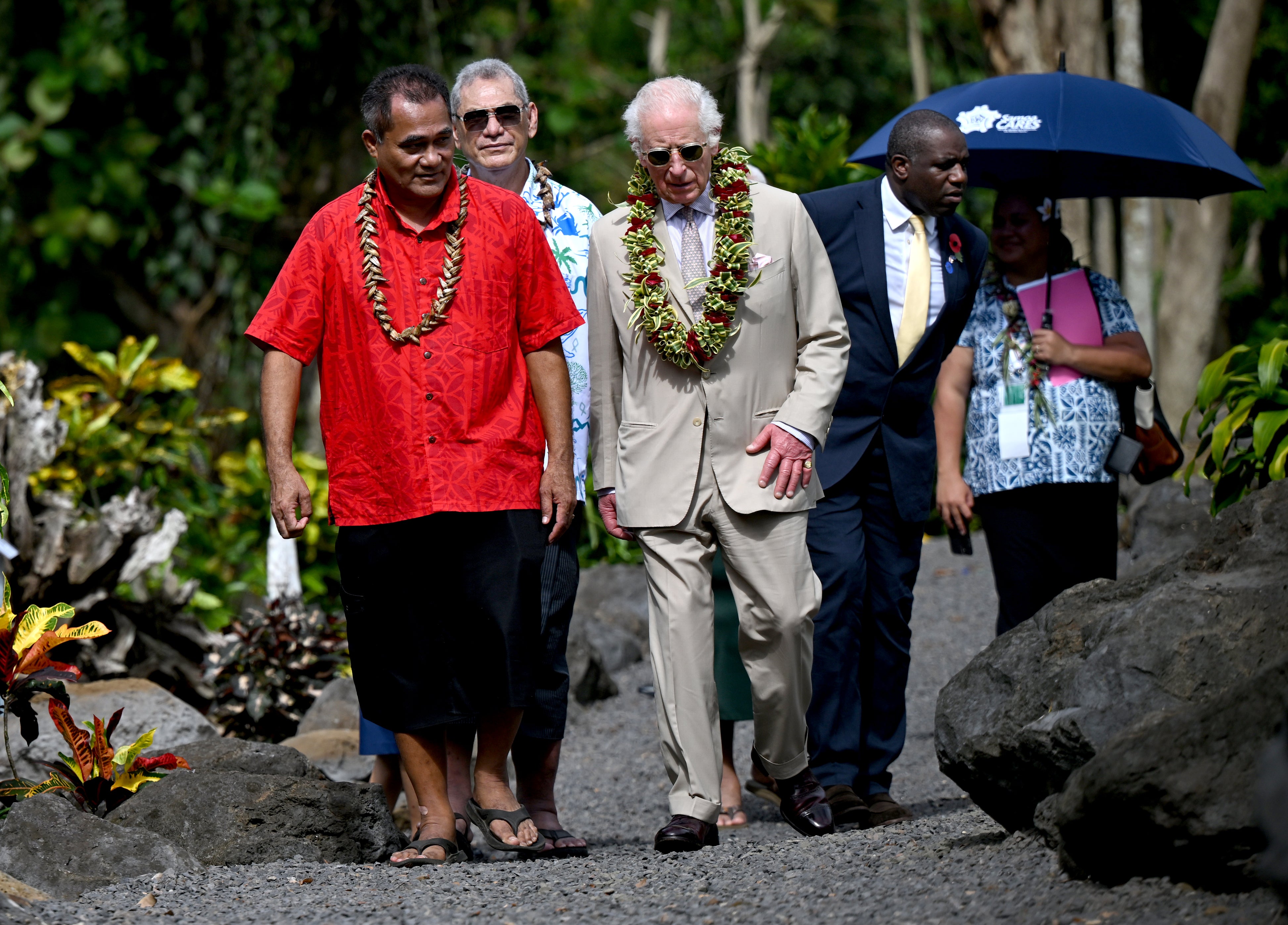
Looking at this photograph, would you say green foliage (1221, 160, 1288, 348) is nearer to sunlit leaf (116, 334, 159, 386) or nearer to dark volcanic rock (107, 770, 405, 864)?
sunlit leaf (116, 334, 159, 386)

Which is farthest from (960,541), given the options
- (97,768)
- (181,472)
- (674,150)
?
(181,472)

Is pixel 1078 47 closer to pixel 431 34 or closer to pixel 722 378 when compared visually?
pixel 431 34

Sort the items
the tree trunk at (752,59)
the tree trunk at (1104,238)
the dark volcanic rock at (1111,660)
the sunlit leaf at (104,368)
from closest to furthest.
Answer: the dark volcanic rock at (1111,660)
the sunlit leaf at (104,368)
the tree trunk at (1104,238)
the tree trunk at (752,59)

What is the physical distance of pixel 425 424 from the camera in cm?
433

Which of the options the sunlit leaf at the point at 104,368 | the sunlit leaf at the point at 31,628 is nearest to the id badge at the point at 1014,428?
the sunlit leaf at the point at 31,628

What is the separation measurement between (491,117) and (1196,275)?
817 cm

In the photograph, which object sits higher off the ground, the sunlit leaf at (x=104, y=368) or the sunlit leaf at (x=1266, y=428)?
the sunlit leaf at (x=104, y=368)

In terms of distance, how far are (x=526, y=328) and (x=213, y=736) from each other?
2.59 m

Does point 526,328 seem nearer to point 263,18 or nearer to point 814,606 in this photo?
point 814,606

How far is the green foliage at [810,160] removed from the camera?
10391 mm

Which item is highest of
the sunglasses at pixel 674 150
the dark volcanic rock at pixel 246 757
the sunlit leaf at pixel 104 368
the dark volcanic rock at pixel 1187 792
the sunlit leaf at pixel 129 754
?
the sunglasses at pixel 674 150

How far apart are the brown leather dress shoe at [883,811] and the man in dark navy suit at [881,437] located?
12 mm

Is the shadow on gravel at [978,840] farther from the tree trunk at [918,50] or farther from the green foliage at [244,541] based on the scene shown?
the tree trunk at [918,50]

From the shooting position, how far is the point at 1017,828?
3900 millimetres
